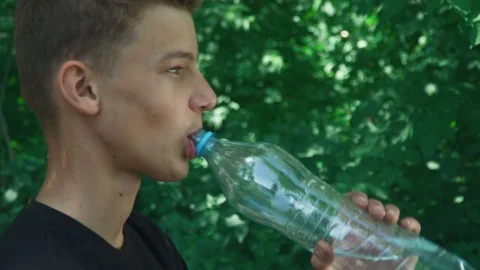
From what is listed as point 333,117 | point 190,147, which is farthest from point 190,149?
point 333,117

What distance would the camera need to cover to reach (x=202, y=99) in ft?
6.06

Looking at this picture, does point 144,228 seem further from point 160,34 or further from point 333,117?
point 333,117

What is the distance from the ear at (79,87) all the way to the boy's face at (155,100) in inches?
0.7

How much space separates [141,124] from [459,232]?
2429 mm

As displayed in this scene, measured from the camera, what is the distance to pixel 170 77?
182 centimetres

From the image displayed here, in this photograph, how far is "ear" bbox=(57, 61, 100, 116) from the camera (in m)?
1.75

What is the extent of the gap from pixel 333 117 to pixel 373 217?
8.51 ft

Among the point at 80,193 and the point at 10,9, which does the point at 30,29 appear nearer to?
the point at 80,193

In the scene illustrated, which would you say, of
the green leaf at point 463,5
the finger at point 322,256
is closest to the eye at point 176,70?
the finger at point 322,256

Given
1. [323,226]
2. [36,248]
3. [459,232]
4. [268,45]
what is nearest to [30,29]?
[36,248]

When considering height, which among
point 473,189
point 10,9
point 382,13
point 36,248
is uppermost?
point 36,248

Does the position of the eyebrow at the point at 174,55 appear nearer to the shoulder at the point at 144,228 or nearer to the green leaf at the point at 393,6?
the shoulder at the point at 144,228

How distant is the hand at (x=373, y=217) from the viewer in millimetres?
1869

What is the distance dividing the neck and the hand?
1.52 ft
